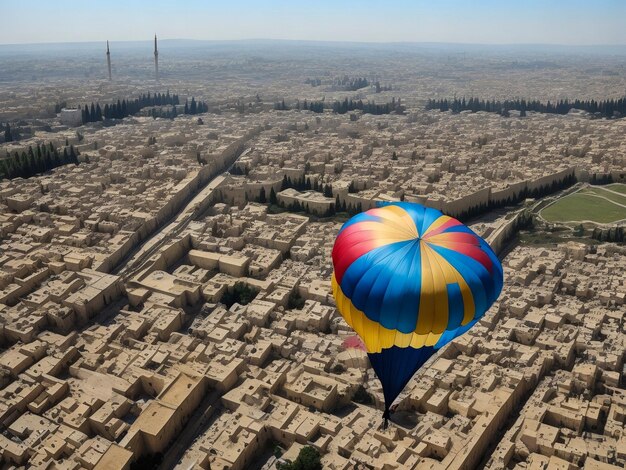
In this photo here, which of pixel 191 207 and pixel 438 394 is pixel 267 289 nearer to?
pixel 438 394

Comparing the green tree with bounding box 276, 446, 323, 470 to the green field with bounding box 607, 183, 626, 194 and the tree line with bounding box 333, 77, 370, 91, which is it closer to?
the green field with bounding box 607, 183, 626, 194

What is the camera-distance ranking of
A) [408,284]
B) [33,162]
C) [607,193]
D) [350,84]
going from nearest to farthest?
[408,284], [607,193], [33,162], [350,84]

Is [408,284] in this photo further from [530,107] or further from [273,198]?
[530,107]

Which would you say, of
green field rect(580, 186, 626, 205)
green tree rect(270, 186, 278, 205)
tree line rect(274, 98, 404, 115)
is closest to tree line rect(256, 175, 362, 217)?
green tree rect(270, 186, 278, 205)

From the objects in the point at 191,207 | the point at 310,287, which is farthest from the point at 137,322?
the point at 191,207

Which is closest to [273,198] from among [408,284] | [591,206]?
[591,206]

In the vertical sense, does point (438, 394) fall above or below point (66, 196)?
below
